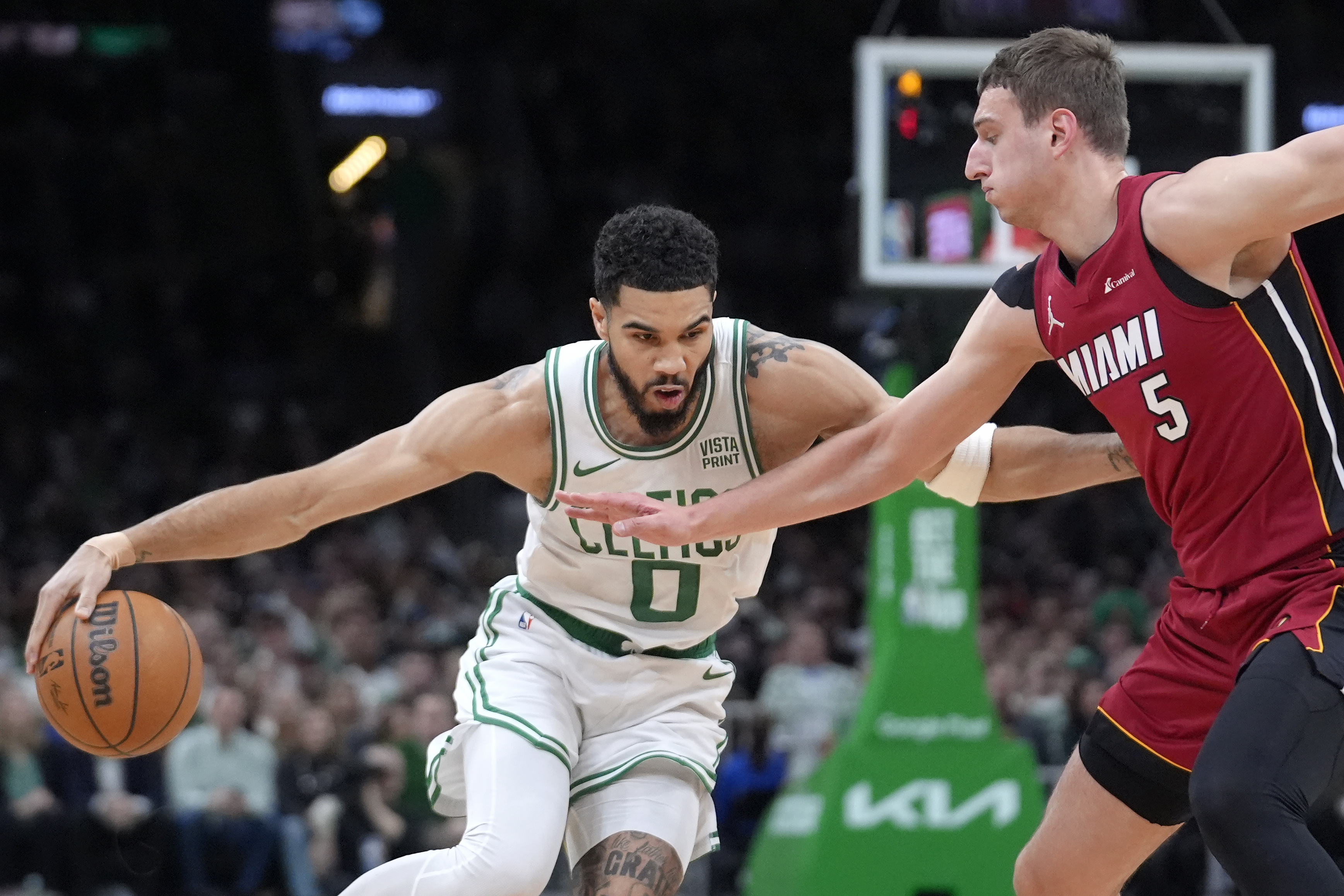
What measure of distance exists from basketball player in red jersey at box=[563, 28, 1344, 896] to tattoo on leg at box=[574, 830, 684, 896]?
2.52 ft

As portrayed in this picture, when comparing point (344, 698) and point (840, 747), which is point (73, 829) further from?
point (840, 747)

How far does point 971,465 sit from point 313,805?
212 inches

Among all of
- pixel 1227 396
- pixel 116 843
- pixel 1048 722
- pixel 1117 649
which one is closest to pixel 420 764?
pixel 116 843

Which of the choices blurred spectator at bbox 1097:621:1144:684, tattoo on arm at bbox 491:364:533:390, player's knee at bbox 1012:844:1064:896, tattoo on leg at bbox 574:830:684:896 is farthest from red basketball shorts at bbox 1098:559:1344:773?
blurred spectator at bbox 1097:621:1144:684

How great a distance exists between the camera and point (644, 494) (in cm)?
423

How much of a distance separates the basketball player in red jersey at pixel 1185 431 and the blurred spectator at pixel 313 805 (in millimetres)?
5136

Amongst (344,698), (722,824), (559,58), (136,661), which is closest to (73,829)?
(344,698)

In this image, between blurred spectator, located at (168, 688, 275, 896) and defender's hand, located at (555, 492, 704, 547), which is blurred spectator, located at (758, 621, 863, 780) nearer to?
blurred spectator, located at (168, 688, 275, 896)

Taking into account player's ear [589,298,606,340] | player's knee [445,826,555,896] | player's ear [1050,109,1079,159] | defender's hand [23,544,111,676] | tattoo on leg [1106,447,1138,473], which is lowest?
player's knee [445,826,555,896]

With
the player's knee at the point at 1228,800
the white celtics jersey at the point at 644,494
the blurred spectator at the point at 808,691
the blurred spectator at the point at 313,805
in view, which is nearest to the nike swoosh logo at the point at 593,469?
the white celtics jersey at the point at 644,494

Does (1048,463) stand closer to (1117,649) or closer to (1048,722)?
(1048,722)

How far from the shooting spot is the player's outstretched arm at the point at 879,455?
A: 392 centimetres

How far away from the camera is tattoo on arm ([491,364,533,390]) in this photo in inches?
171

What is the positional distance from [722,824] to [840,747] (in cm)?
116
